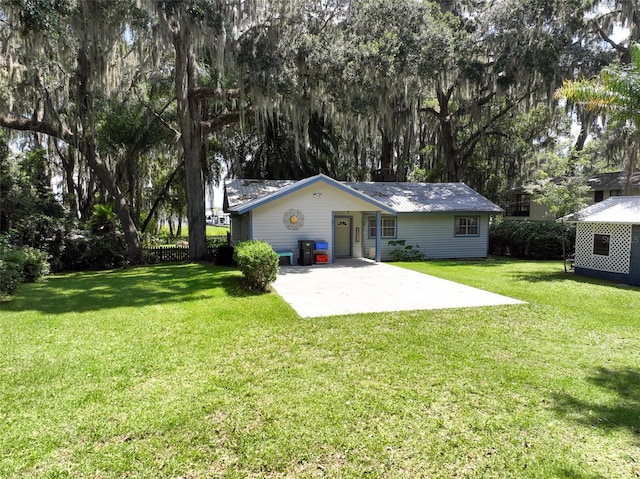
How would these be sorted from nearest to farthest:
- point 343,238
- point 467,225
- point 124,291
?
point 124,291, point 343,238, point 467,225

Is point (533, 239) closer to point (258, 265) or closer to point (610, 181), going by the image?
point (610, 181)

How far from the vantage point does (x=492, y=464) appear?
9.19ft

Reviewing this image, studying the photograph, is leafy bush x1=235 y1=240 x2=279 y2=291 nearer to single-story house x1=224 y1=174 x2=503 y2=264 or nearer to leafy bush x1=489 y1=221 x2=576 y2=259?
single-story house x1=224 y1=174 x2=503 y2=264

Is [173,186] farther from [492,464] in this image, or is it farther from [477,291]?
[492,464]

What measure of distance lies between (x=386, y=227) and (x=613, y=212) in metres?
7.66

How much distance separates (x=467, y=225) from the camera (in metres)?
16.7

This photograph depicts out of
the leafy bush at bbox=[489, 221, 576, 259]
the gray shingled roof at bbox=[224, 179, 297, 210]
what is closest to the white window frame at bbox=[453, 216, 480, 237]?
the leafy bush at bbox=[489, 221, 576, 259]

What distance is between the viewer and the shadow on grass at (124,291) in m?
7.64

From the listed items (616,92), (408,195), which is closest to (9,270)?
(408,195)

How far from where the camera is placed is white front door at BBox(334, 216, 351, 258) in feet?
50.8

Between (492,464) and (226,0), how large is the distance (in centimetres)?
1328

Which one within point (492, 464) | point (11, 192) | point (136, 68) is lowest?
point (492, 464)

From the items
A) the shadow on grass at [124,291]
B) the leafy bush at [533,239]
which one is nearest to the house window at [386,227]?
the leafy bush at [533,239]

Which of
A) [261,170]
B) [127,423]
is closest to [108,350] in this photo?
[127,423]
